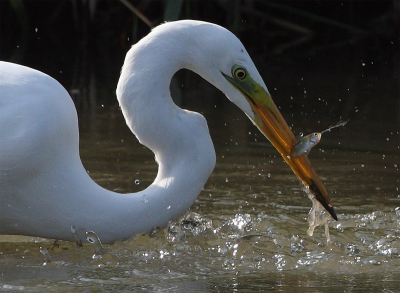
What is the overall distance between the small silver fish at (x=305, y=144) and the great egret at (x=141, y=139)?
1.04ft

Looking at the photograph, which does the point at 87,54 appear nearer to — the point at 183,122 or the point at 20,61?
the point at 20,61

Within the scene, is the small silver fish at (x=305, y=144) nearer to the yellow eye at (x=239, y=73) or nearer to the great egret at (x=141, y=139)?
the great egret at (x=141, y=139)

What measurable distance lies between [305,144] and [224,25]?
9149 millimetres

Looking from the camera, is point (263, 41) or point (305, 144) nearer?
point (305, 144)

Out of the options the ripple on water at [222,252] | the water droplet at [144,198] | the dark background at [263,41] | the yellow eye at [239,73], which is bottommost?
the ripple on water at [222,252]

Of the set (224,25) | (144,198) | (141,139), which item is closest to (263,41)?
(224,25)

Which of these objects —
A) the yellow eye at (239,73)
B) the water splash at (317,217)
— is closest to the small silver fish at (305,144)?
the water splash at (317,217)

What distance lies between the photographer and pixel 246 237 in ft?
14.1

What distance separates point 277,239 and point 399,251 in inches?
27.7

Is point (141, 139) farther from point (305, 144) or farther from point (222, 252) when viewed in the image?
point (305, 144)

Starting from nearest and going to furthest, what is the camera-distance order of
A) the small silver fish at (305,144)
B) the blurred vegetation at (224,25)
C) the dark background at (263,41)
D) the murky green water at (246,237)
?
the murky green water at (246,237), the small silver fish at (305,144), the dark background at (263,41), the blurred vegetation at (224,25)

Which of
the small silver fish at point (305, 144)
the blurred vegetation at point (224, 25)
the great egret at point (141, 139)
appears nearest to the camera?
the great egret at point (141, 139)

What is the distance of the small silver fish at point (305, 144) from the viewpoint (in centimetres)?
418

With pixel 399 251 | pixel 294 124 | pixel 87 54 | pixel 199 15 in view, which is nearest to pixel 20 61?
pixel 87 54
